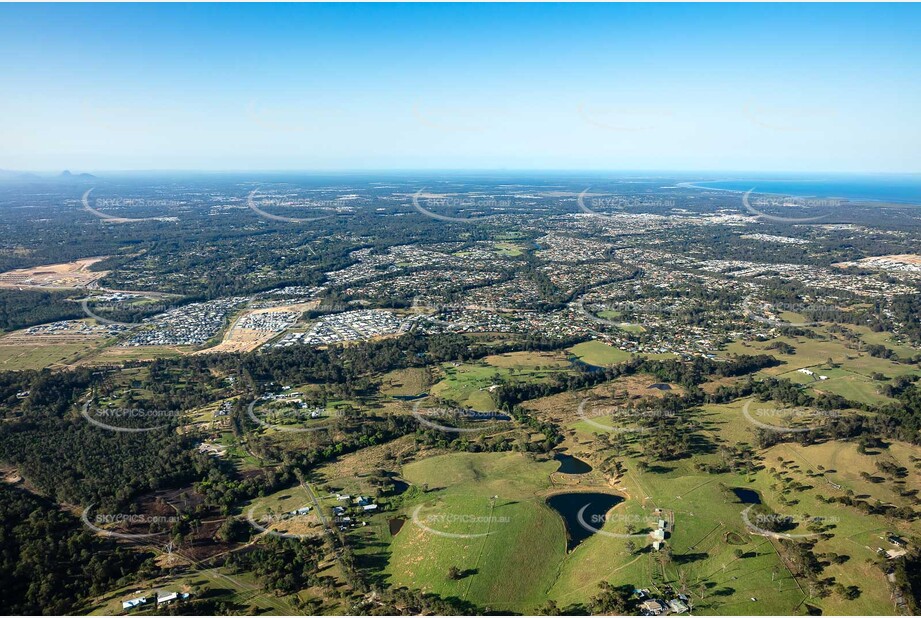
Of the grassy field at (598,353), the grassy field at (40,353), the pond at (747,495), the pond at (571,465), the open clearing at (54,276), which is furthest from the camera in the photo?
the open clearing at (54,276)

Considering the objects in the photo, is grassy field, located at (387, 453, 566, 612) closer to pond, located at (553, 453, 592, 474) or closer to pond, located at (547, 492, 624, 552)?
pond, located at (547, 492, 624, 552)

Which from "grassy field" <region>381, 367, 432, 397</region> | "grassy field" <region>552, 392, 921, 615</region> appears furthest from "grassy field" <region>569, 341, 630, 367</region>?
"grassy field" <region>552, 392, 921, 615</region>

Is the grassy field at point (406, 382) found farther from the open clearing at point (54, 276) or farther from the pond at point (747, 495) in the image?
the open clearing at point (54, 276)

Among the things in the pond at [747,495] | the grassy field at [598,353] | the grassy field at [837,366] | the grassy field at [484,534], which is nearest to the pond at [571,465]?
the grassy field at [484,534]

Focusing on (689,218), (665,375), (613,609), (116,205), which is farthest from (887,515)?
(116,205)

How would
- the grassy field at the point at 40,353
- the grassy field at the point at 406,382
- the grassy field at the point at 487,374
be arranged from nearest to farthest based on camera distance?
the grassy field at the point at 487,374, the grassy field at the point at 406,382, the grassy field at the point at 40,353

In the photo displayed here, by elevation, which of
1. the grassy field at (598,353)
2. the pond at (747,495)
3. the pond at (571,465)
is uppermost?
the grassy field at (598,353)
